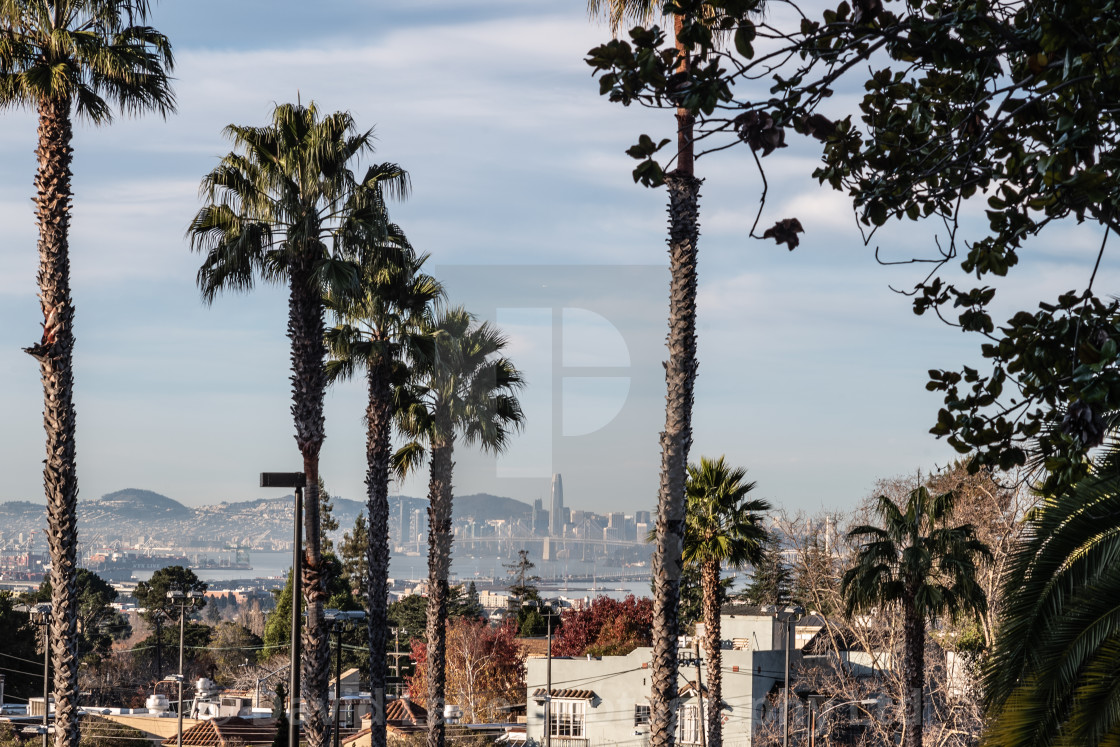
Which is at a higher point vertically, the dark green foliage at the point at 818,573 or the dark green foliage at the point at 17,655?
the dark green foliage at the point at 818,573

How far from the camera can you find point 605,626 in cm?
5159

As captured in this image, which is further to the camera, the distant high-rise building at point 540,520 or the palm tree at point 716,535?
the distant high-rise building at point 540,520

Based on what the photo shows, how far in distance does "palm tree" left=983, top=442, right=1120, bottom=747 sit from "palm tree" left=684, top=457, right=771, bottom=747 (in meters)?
17.5

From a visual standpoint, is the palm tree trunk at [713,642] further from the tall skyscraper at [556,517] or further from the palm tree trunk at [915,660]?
the tall skyscraper at [556,517]

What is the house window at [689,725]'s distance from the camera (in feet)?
121

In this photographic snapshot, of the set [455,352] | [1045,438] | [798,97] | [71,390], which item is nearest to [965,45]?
[798,97]

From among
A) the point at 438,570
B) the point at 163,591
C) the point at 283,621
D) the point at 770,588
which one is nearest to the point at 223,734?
the point at 438,570

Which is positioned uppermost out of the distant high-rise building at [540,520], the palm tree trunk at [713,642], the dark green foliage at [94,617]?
the distant high-rise building at [540,520]

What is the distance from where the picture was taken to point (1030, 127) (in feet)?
20.5

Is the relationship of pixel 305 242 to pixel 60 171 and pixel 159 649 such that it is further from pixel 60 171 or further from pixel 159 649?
pixel 159 649

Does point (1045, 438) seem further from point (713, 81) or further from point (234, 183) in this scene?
point (234, 183)

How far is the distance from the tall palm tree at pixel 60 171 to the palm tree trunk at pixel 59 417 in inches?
0.6

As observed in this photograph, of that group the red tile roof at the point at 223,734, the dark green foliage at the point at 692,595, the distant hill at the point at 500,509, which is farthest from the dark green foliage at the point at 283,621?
the red tile roof at the point at 223,734

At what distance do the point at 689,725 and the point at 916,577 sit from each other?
17164 millimetres
